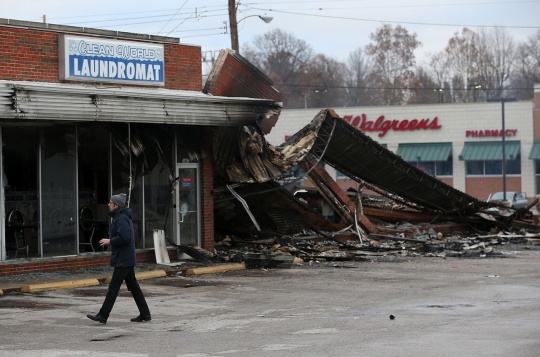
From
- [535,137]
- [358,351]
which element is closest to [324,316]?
[358,351]

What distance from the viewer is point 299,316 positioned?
11961 millimetres

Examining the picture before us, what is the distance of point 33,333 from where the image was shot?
10594mm

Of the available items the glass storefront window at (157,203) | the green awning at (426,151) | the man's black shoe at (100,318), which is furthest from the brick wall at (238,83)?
the green awning at (426,151)

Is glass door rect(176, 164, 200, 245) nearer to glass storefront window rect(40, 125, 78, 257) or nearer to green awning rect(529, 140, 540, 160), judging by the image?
glass storefront window rect(40, 125, 78, 257)

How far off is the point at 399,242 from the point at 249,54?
8227cm

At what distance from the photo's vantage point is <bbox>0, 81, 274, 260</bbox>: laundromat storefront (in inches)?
664

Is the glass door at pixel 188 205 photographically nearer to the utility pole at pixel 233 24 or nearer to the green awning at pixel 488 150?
the utility pole at pixel 233 24

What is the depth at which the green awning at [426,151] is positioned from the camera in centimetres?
5926

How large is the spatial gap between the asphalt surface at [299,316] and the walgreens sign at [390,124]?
4206 cm

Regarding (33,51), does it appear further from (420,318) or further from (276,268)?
(420,318)

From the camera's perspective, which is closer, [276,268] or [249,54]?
[276,268]

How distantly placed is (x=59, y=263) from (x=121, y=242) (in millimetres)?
6902

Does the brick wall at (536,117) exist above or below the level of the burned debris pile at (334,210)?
above

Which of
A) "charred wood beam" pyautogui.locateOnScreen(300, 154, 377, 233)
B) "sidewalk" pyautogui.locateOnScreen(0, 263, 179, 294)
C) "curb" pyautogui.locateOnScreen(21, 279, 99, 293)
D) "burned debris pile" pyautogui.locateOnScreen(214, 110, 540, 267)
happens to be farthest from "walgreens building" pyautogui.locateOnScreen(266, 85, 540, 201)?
"curb" pyautogui.locateOnScreen(21, 279, 99, 293)
